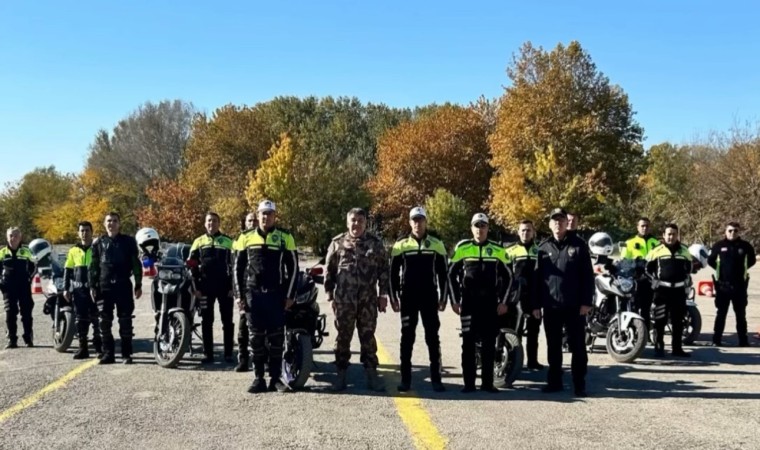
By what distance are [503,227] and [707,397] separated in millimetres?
39126

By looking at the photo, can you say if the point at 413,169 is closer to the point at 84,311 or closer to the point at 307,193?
the point at 307,193

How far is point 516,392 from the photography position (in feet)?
23.6

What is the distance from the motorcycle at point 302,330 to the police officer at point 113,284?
7.74 feet

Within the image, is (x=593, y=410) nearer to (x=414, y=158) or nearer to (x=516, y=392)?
(x=516, y=392)

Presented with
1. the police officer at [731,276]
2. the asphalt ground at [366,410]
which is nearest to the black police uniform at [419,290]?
the asphalt ground at [366,410]

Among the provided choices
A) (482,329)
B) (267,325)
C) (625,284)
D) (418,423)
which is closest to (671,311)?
(625,284)

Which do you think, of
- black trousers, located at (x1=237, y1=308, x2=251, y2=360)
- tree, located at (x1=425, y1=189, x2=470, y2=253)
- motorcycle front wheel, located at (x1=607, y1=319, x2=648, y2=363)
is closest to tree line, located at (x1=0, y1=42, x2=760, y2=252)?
tree, located at (x1=425, y1=189, x2=470, y2=253)

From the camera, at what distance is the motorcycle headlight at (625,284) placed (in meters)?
9.30

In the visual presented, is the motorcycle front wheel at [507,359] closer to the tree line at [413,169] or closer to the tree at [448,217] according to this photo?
the tree line at [413,169]

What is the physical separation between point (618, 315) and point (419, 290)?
3373mm

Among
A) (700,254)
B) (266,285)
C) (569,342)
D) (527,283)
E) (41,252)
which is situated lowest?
(569,342)

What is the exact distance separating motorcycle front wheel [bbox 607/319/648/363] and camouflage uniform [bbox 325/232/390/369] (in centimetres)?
356

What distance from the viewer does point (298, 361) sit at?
23.9ft

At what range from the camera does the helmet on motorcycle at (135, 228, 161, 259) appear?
357 inches
